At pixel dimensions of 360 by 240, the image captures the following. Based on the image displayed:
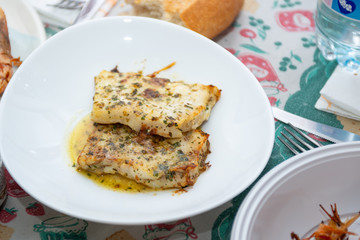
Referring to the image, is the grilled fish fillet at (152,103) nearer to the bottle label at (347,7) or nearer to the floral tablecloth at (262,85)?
the floral tablecloth at (262,85)

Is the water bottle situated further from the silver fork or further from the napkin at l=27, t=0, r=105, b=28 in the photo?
the napkin at l=27, t=0, r=105, b=28

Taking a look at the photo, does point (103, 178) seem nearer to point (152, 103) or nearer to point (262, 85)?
point (152, 103)

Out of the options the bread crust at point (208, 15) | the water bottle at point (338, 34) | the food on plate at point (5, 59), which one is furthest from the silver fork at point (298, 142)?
the food on plate at point (5, 59)

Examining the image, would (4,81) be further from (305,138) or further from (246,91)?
(305,138)

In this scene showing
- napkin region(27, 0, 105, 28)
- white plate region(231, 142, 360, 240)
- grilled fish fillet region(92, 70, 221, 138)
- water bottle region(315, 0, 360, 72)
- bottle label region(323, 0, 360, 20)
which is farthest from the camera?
napkin region(27, 0, 105, 28)

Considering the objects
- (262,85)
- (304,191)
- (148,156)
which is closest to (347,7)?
(262,85)

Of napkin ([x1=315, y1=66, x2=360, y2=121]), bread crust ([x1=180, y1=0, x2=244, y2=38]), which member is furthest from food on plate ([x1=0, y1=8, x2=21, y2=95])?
napkin ([x1=315, y1=66, x2=360, y2=121])

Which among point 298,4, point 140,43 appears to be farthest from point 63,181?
point 298,4
